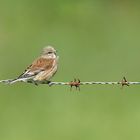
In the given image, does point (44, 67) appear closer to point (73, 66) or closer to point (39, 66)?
point (39, 66)

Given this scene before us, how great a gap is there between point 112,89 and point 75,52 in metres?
3.03

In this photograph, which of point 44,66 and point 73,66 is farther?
point 73,66

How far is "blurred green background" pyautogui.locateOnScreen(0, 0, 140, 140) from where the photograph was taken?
18.9m

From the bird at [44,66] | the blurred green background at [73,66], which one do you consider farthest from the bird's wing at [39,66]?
the blurred green background at [73,66]

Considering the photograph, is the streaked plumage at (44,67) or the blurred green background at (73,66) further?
the blurred green background at (73,66)

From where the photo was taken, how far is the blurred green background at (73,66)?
1894 centimetres

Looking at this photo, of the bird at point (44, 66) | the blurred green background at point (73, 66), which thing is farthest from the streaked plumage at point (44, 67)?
the blurred green background at point (73, 66)

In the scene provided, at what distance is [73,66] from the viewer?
2255 centimetres

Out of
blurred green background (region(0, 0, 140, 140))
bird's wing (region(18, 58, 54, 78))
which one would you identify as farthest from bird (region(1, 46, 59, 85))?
blurred green background (region(0, 0, 140, 140))

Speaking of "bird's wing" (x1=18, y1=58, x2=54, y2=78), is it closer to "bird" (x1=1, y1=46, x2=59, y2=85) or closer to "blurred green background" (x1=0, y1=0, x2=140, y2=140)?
"bird" (x1=1, y1=46, x2=59, y2=85)

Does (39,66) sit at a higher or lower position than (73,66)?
lower

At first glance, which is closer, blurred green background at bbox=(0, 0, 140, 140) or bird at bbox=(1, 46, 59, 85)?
bird at bbox=(1, 46, 59, 85)

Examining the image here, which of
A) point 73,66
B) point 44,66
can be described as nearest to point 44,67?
point 44,66

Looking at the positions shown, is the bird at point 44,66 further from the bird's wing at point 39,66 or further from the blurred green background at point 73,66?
the blurred green background at point 73,66
